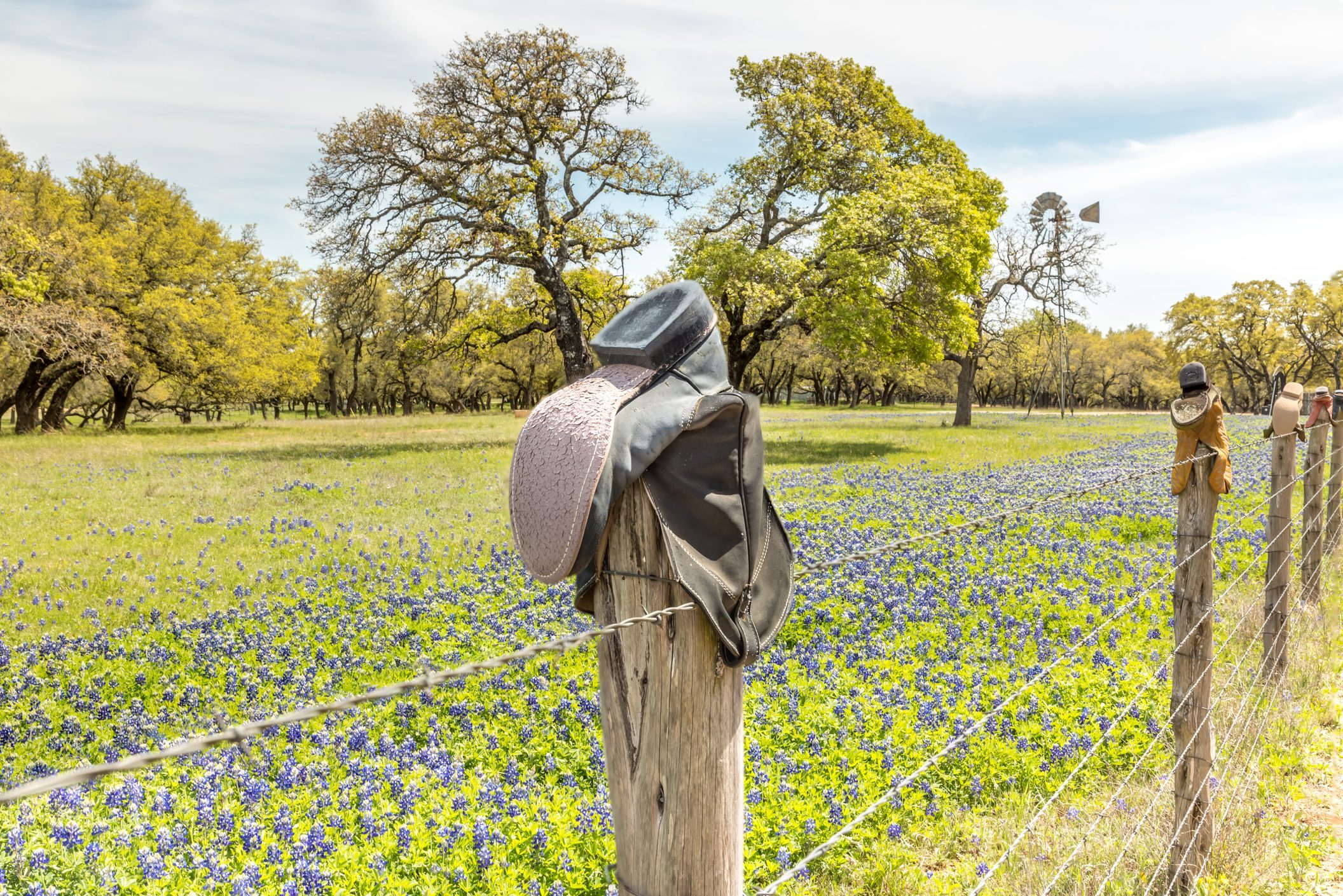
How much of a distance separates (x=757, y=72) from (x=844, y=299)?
30.0 ft

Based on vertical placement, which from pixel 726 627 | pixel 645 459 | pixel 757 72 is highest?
pixel 757 72

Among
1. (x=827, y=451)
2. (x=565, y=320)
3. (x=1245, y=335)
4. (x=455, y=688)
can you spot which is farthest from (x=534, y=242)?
(x=1245, y=335)

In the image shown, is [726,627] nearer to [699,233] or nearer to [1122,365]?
[699,233]

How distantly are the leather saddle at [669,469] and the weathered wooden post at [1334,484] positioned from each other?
24.1ft

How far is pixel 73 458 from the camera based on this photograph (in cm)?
2092

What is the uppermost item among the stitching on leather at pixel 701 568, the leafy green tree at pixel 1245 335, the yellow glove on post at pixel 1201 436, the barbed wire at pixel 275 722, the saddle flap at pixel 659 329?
the leafy green tree at pixel 1245 335

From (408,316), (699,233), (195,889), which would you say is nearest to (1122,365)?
(699,233)

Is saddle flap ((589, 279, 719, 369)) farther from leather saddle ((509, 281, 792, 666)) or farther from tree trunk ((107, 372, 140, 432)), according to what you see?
tree trunk ((107, 372, 140, 432))

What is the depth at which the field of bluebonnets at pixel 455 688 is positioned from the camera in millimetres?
3660

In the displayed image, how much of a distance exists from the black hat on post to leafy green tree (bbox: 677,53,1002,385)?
61.2 ft

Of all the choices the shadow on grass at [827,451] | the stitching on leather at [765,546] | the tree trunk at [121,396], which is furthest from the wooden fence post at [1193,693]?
the tree trunk at [121,396]

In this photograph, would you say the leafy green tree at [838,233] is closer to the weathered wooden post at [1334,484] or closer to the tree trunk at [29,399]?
the weathered wooden post at [1334,484]

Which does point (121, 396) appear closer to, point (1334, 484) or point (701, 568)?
point (1334, 484)

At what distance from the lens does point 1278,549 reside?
5156 mm
